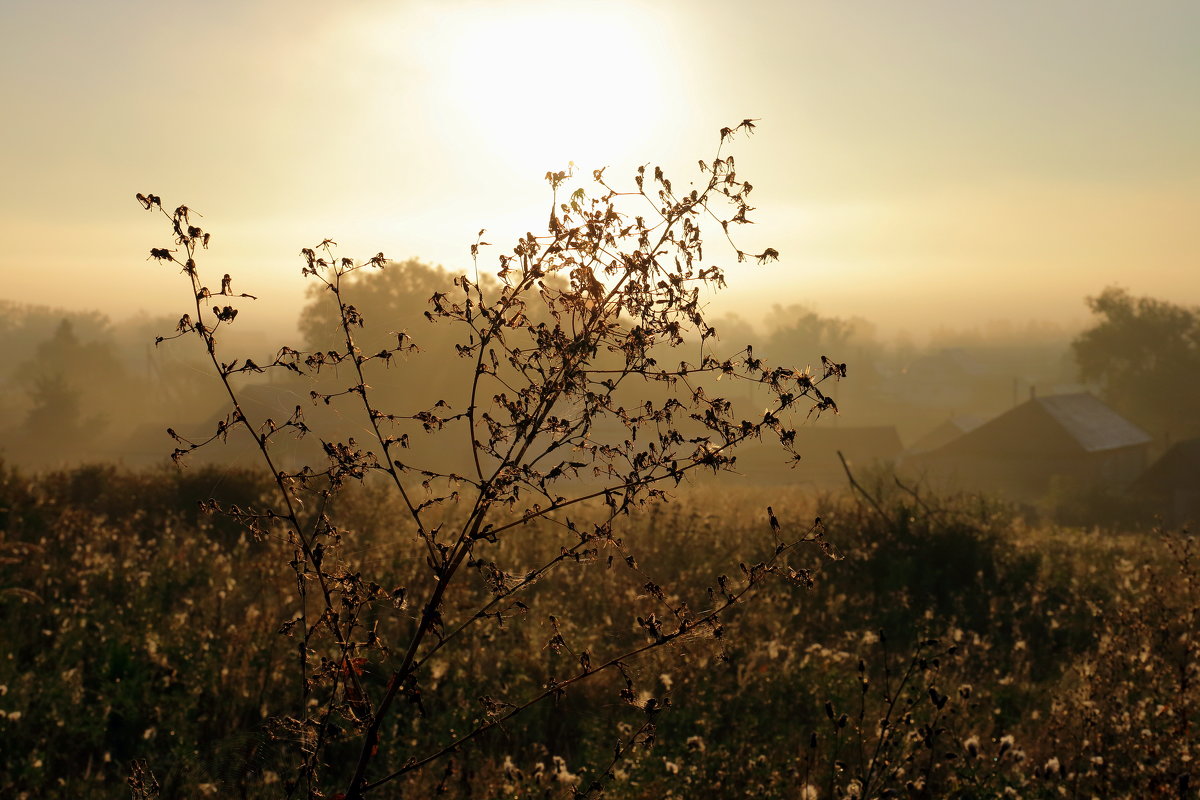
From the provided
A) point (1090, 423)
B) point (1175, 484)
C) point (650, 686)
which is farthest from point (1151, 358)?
point (650, 686)

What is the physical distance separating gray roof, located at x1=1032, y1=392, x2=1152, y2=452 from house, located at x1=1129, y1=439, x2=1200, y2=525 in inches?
197

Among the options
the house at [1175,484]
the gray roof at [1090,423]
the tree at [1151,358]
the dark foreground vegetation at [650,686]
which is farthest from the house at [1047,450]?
the dark foreground vegetation at [650,686]

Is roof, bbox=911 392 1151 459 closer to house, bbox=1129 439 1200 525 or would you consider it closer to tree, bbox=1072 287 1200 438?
house, bbox=1129 439 1200 525

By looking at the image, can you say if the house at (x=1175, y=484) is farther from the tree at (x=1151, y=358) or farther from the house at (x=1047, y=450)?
the tree at (x=1151, y=358)

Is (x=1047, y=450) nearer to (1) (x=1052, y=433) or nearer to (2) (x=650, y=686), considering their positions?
(1) (x=1052, y=433)

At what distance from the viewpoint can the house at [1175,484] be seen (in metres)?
43.9

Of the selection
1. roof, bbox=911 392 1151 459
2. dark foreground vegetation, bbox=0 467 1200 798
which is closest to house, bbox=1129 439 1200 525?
roof, bbox=911 392 1151 459

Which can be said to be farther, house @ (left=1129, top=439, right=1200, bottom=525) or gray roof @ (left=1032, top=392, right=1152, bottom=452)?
gray roof @ (left=1032, top=392, right=1152, bottom=452)

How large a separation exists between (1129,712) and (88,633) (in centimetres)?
728

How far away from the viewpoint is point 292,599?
7.06 meters

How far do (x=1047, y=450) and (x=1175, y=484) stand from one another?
8057 mm

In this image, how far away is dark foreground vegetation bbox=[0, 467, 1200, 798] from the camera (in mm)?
4410

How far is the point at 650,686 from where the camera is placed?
242 inches

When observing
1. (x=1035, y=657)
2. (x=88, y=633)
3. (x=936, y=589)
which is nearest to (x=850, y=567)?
(x=936, y=589)
